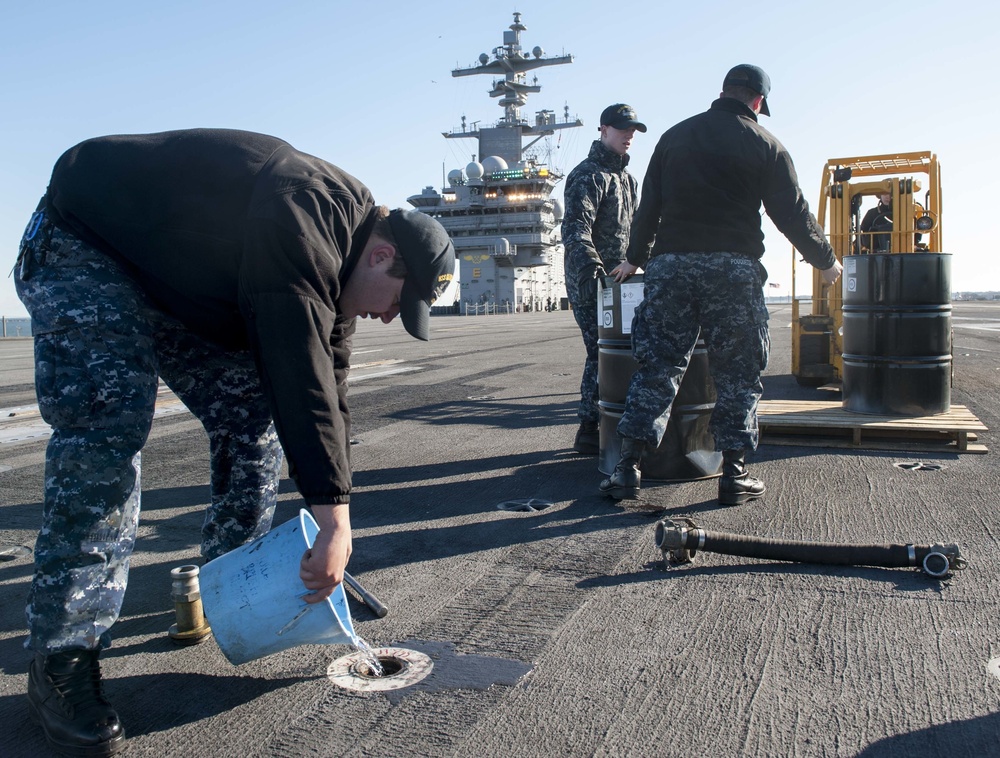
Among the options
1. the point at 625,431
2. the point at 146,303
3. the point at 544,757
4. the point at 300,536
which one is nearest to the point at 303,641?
the point at 300,536

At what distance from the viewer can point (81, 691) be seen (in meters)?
1.90

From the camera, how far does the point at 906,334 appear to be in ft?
18.4

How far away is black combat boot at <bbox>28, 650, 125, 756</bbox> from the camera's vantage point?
5.96 ft

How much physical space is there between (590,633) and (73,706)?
1.37m

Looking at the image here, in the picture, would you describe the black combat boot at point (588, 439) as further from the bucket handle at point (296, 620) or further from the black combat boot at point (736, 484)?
the bucket handle at point (296, 620)

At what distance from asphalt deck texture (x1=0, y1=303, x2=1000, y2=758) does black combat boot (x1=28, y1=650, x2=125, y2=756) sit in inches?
2.9

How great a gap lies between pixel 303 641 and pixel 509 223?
60.4 meters

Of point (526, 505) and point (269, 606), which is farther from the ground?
point (269, 606)

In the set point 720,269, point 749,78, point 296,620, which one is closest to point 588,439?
point 720,269

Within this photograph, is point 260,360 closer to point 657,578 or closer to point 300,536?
point 300,536

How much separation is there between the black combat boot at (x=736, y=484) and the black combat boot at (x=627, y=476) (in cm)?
40

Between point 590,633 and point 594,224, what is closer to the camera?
point 590,633

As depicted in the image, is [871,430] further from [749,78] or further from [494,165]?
[494,165]

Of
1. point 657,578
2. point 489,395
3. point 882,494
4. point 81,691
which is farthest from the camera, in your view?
point 489,395
